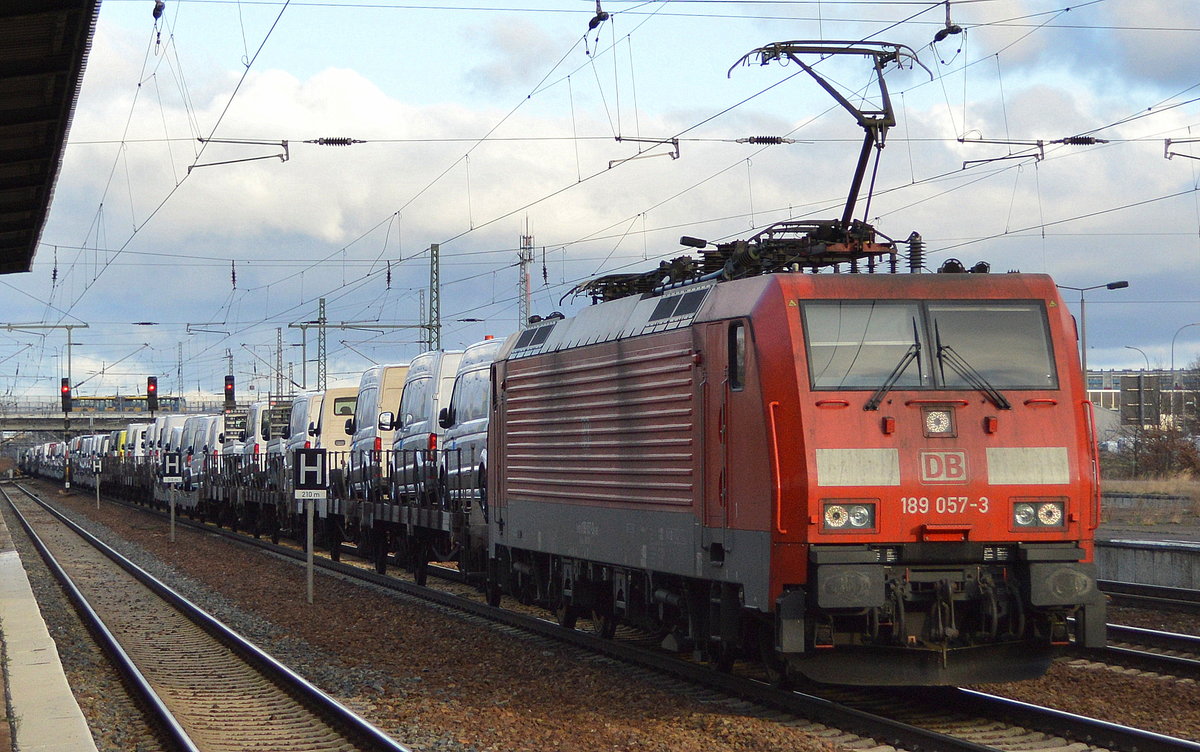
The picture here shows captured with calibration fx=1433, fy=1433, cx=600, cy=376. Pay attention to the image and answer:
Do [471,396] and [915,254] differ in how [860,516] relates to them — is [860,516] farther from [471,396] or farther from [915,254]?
[471,396]

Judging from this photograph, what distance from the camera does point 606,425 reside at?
13.1m

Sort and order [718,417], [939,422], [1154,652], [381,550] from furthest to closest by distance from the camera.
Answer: [381,550]
[1154,652]
[718,417]
[939,422]

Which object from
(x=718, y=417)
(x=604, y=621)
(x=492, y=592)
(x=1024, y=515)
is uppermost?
(x=718, y=417)

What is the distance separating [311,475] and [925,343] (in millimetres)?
11316

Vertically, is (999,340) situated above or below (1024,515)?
above

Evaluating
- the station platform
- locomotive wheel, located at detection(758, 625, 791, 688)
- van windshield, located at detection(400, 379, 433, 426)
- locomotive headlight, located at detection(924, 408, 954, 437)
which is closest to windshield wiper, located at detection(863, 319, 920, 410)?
locomotive headlight, located at detection(924, 408, 954, 437)

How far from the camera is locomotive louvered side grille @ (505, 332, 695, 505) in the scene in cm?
1152

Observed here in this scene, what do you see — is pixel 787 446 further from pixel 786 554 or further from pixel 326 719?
pixel 326 719

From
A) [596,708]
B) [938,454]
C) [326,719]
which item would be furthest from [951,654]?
[326,719]

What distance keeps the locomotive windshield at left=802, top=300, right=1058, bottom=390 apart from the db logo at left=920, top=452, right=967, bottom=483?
51 cm

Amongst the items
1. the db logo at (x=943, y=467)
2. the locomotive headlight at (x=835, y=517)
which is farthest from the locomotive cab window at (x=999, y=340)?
the locomotive headlight at (x=835, y=517)

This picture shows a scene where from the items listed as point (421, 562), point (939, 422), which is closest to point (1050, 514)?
point (939, 422)

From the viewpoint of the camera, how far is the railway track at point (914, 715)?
351 inches

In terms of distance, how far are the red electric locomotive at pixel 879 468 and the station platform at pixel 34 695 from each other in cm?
467
